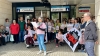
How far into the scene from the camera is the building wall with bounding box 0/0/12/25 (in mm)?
11617

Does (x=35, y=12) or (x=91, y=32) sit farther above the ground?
(x=35, y=12)

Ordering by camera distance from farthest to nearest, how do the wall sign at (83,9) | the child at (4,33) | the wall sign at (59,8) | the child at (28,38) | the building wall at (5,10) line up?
the wall sign at (83,9)
the wall sign at (59,8)
the building wall at (5,10)
the child at (4,33)
the child at (28,38)

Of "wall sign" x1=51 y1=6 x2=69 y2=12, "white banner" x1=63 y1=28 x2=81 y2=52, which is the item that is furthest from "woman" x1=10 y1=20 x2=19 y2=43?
"wall sign" x1=51 y1=6 x2=69 y2=12

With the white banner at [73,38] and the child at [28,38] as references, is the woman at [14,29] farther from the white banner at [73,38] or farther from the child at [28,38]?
the white banner at [73,38]

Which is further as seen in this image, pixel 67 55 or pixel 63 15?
pixel 63 15

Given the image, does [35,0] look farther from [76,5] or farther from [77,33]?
[77,33]

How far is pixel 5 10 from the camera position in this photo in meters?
12.5

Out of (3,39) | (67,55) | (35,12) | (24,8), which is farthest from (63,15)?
(67,55)

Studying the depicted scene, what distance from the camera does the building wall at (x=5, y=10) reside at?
11617 mm

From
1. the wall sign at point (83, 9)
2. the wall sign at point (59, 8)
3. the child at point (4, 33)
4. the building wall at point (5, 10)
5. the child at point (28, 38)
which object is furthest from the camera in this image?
the wall sign at point (83, 9)

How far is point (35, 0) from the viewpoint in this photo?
13.7m

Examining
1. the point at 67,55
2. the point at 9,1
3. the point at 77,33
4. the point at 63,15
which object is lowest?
the point at 67,55

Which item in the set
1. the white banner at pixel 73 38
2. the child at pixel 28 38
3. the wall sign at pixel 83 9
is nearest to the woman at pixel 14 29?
the child at pixel 28 38

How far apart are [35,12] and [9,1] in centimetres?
247
